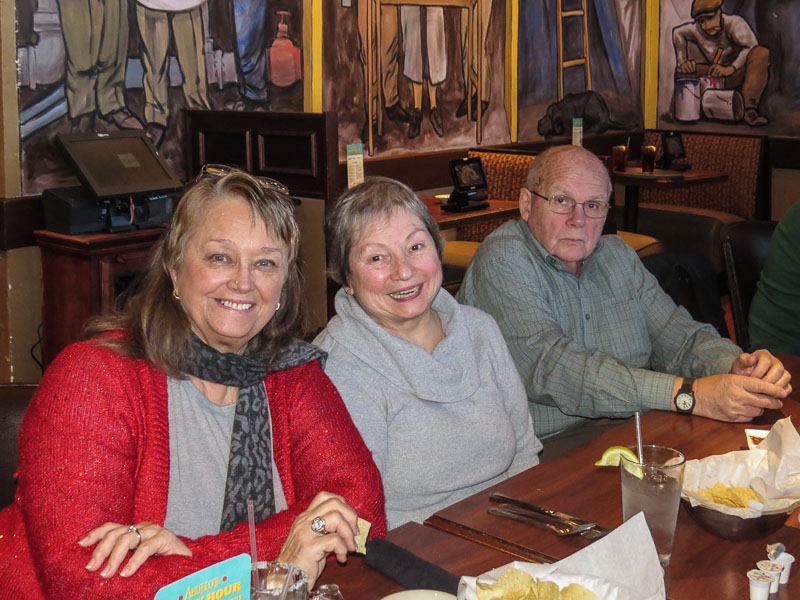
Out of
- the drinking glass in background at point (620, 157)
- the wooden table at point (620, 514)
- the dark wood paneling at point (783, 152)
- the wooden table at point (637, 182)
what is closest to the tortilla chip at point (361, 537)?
the wooden table at point (620, 514)

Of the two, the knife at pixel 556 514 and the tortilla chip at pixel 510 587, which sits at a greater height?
the tortilla chip at pixel 510 587

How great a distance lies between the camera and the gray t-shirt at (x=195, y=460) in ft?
5.77

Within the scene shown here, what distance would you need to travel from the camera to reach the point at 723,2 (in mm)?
7113

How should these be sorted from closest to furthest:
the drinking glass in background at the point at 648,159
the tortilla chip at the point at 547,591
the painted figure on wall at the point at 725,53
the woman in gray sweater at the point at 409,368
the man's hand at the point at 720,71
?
the tortilla chip at the point at 547,591
the woman in gray sweater at the point at 409,368
the drinking glass in background at the point at 648,159
the painted figure on wall at the point at 725,53
the man's hand at the point at 720,71

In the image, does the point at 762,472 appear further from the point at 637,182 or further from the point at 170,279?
the point at 637,182

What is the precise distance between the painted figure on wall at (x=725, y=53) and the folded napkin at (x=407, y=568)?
21.4ft

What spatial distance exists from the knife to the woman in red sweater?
270mm

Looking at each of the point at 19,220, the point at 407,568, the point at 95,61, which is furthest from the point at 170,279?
the point at 95,61

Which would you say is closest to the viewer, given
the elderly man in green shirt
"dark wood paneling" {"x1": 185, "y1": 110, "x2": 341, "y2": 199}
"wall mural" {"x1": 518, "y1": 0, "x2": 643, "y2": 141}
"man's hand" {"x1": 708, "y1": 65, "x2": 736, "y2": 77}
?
the elderly man in green shirt

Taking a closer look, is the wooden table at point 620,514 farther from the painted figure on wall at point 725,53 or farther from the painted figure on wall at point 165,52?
the painted figure on wall at point 725,53

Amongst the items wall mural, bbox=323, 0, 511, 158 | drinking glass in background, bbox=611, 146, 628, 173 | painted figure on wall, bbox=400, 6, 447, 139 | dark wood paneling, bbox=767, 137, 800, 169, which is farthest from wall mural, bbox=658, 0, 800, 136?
painted figure on wall, bbox=400, 6, 447, 139

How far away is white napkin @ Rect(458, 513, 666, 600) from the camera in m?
1.16

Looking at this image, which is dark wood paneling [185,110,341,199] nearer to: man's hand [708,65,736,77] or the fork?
the fork

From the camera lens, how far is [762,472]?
1635 mm
